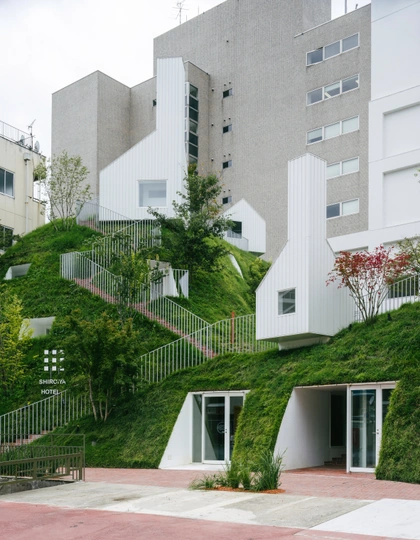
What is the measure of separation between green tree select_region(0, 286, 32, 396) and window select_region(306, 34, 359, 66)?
1036 inches

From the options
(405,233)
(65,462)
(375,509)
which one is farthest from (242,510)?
(405,233)

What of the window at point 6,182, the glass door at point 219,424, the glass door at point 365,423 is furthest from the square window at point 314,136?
the glass door at point 365,423

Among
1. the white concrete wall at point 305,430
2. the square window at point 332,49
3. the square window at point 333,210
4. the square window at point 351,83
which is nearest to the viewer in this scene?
the white concrete wall at point 305,430

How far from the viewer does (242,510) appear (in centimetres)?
1362

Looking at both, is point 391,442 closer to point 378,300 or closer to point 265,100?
point 378,300

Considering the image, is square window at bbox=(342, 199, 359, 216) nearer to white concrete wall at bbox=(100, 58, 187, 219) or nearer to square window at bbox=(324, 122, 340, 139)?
square window at bbox=(324, 122, 340, 139)

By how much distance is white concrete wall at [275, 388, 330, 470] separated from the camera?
66.5 ft

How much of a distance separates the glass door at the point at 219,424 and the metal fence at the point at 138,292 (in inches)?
265

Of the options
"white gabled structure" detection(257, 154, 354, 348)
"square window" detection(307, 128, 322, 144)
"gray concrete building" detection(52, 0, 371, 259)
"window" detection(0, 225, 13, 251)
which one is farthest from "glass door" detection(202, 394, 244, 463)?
"square window" detection(307, 128, 322, 144)

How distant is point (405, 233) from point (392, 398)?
623 inches

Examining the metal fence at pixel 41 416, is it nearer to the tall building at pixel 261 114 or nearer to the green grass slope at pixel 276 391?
the green grass slope at pixel 276 391

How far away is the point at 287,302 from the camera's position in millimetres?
22812

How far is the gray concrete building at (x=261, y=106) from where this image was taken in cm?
4416

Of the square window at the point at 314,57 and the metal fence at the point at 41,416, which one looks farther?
the square window at the point at 314,57
